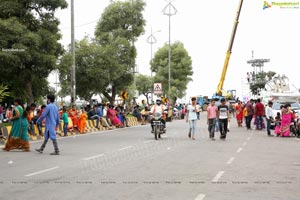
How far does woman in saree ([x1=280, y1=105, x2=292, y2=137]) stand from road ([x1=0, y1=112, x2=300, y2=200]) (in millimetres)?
9931

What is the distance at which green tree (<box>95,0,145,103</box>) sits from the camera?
6154 cm

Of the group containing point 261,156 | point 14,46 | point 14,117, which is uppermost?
point 14,46

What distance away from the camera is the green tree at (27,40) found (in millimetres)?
30906

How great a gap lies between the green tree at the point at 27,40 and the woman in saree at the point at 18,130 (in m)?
10.9

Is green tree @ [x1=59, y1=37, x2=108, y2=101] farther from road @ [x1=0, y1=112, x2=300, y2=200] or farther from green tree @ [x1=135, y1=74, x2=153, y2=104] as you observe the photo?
green tree @ [x1=135, y1=74, x2=153, y2=104]

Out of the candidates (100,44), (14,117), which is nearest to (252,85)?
(100,44)

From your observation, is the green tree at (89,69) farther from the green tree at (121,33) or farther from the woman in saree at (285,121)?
the woman in saree at (285,121)

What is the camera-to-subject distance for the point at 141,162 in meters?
15.9

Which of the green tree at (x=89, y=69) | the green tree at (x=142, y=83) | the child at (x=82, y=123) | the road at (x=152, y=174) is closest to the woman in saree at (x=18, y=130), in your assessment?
the road at (x=152, y=174)

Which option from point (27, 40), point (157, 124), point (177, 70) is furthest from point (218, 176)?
point (177, 70)

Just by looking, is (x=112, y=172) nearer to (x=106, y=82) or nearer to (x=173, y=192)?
(x=173, y=192)

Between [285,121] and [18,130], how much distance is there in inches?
604

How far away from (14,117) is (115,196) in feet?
35.5

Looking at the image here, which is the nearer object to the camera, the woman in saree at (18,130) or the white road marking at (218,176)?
the white road marking at (218,176)
